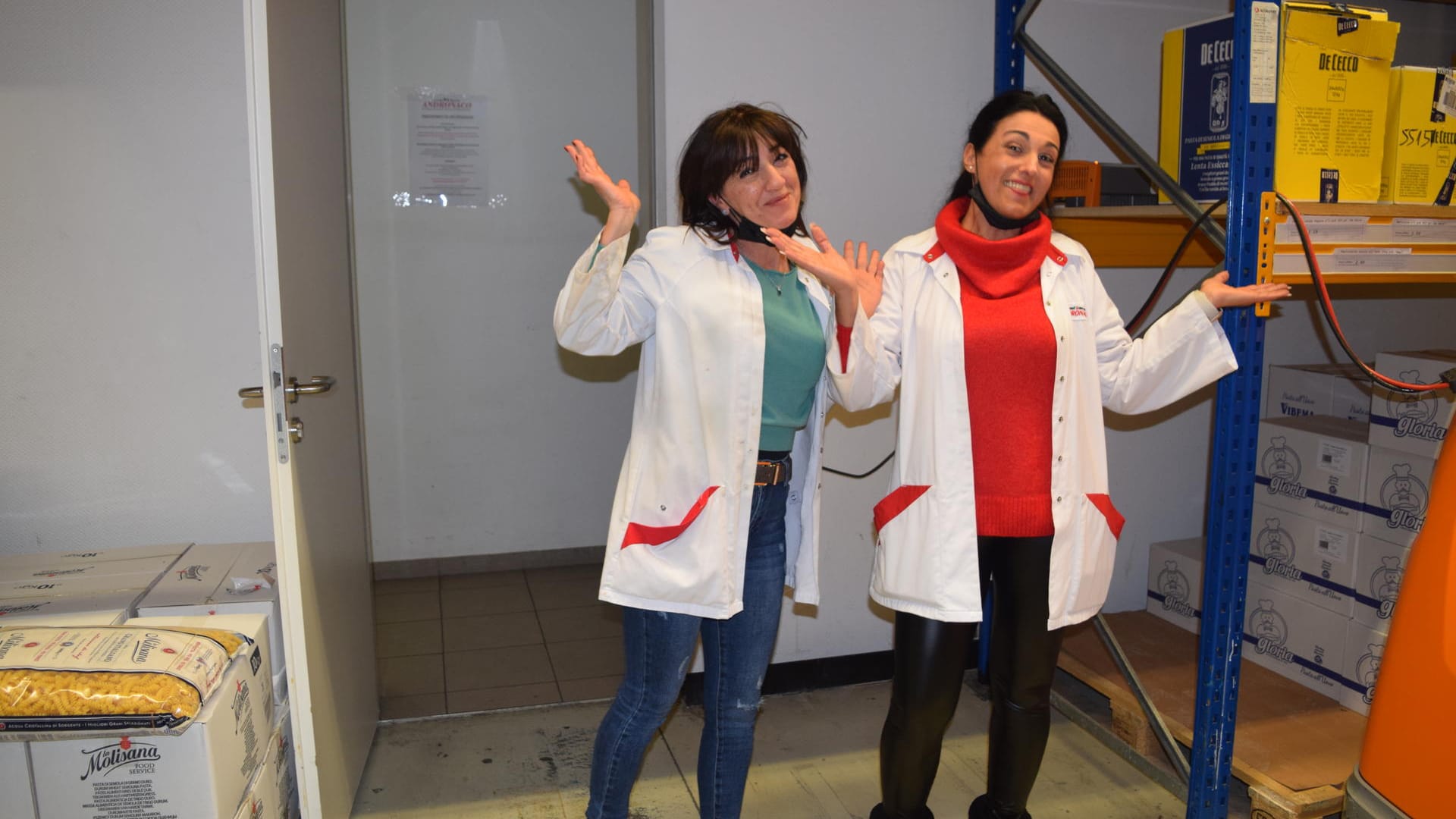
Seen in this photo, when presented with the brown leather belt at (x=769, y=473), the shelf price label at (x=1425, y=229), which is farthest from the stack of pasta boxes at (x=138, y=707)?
the shelf price label at (x=1425, y=229)

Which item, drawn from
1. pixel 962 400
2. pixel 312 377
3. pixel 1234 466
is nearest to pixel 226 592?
pixel 312 377

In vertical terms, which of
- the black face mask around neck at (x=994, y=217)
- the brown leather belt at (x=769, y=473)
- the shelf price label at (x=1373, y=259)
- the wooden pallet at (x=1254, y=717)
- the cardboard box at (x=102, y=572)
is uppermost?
the black face mask around neck at (x=994, y=217)

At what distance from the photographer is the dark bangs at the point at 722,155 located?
1815 millimetres

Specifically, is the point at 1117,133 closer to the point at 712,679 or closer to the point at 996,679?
the point at 996,679

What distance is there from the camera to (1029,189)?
195cm

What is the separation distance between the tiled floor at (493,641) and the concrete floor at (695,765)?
5.6 inches

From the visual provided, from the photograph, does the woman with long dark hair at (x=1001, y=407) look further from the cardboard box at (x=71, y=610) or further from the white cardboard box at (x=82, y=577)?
the white cardboard box at (x=82, y=577)

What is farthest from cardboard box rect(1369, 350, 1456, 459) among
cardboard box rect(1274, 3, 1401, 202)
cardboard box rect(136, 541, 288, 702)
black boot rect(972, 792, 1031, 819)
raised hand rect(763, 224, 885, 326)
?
cardboard box rect(136, 541, 288, 702)

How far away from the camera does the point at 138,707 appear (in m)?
1.66

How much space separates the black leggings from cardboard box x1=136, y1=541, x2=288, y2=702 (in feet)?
4.29

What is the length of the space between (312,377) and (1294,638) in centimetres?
261

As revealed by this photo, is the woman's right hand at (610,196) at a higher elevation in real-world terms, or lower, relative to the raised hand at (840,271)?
higher

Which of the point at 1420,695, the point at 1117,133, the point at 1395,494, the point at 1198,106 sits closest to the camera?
the point at 1420,695

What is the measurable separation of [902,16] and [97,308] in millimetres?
2258
